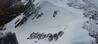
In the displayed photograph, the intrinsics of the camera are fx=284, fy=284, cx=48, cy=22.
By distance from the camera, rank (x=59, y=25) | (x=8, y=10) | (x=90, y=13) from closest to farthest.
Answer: (x=59, y=25), (x=90, y=13), (x=8, y=10)

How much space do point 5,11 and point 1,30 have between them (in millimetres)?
1767

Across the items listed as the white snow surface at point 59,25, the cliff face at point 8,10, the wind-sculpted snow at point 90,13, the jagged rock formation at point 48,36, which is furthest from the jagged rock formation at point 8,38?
the wind-sculpted snow at point 90,13

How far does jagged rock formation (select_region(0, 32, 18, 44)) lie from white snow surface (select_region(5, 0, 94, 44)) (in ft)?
0.55

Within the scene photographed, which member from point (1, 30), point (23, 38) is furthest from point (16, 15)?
point (23, 38)

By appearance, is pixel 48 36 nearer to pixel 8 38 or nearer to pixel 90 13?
pixel 8 38

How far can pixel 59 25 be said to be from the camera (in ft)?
36.4

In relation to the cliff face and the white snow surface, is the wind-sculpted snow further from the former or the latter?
the cliff face

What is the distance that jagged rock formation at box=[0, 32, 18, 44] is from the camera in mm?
10328

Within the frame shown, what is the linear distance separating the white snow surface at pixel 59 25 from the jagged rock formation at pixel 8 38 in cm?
17

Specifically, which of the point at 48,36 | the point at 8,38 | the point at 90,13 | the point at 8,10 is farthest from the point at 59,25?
the point at 8,10

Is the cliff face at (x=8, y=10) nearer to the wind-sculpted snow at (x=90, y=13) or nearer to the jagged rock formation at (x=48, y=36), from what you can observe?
the jagged rock formation at (x=48, y=36)

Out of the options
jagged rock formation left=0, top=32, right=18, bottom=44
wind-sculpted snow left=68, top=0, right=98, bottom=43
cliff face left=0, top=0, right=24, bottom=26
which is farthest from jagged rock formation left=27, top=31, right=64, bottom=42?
cliff face left=0, top=0, right=24, bottom=26

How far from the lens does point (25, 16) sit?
1276 centimetres

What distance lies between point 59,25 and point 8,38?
205 cm
